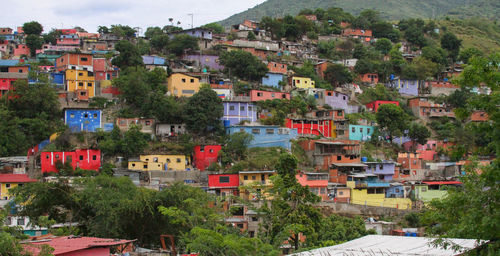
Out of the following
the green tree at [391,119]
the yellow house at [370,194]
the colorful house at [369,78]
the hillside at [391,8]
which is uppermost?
the hillside at [391,8]

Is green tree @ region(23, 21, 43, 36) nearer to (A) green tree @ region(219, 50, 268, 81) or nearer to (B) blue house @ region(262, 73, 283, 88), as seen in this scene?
(A) green tree @ region(219, 50, 268, 81)

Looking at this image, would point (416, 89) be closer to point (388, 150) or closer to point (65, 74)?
point (388, 150)

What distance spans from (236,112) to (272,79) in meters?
7.62

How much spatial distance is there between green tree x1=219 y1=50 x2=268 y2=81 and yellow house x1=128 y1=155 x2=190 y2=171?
38.5 feet

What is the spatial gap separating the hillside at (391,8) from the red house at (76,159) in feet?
242

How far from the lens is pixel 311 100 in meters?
40.8

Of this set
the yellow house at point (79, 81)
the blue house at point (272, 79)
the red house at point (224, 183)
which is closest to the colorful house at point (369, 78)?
the blue house at point (272, 79)

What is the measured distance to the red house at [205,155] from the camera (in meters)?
33.3

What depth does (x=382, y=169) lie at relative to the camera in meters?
35.5

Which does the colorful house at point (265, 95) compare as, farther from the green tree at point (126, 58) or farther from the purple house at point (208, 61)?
the green tree at point (126, 58)

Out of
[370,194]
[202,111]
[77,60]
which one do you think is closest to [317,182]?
[370,194]

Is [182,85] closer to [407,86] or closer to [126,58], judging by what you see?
[126,58]

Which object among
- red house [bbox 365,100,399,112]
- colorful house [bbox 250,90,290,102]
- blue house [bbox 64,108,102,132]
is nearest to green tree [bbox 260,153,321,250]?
blue house [bbox 64,108,102,132]

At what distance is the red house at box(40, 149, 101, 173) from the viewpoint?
30547mm
